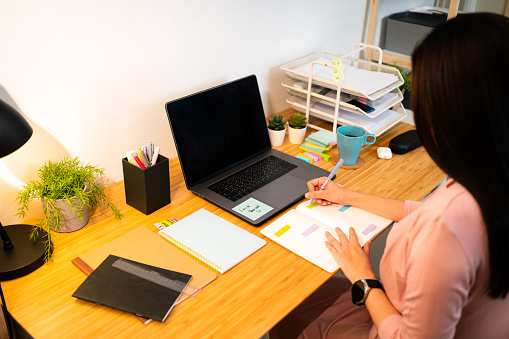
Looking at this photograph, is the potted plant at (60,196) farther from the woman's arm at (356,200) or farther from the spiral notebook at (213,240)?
the woman's arm at (356,200)

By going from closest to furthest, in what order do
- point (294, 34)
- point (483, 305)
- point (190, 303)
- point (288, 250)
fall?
point (483, 305) → point (190, 303) → point (288, 250) → point (294, 34)

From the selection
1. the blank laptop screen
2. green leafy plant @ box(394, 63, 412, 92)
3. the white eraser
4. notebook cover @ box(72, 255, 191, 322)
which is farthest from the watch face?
green leafy plant @ box(394, 63, 412, 92)

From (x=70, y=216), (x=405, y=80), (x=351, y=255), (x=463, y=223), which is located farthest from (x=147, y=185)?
(x=405, y=80)

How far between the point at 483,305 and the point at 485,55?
1.49 ft

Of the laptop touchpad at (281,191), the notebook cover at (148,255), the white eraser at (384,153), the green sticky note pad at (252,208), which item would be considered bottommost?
the white eraser at (384,153)

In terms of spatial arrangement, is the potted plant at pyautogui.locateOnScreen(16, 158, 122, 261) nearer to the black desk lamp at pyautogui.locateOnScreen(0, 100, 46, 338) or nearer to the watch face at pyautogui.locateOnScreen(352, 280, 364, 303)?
the black desk lamp at pyautogui.locateOnScreen(0, 100, 46, 338)

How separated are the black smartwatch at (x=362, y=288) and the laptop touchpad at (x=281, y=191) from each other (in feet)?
1.07

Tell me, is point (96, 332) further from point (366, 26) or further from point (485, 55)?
point (366, 26)

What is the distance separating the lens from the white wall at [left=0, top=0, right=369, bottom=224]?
1.04 meters

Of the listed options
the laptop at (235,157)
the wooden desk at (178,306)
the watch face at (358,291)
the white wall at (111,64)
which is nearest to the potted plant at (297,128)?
the laptop at (235,157)

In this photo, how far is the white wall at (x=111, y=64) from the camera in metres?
1.04

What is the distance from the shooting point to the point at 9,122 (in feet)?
2.75

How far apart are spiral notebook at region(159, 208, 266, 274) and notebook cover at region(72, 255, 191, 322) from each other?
0.28 ft

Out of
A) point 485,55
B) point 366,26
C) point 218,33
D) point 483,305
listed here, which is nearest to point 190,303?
point 483,305
